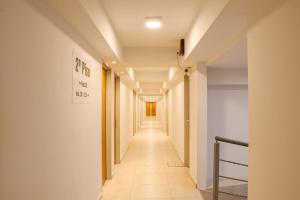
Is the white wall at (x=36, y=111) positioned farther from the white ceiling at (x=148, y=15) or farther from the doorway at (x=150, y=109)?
the doorway at (x=150, y=109)

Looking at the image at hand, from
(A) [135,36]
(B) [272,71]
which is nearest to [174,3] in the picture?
(A) [135,36]

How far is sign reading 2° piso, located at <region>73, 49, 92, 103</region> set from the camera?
7.25 feet

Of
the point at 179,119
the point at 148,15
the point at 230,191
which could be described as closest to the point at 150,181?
the point at 230,191

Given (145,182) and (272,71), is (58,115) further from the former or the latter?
(145,182)

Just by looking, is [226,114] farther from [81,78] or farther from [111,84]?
[81,78]

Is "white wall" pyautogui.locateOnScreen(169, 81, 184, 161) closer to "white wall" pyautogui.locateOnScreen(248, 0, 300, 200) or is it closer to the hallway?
the hallway

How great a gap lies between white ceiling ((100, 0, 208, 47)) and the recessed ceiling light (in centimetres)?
6

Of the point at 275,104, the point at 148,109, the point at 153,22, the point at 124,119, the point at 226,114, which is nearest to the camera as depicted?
the point at 275,104

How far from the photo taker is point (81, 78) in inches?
94.7

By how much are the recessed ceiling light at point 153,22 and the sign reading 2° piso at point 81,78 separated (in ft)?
2.92

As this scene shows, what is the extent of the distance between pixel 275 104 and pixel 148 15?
1.95m

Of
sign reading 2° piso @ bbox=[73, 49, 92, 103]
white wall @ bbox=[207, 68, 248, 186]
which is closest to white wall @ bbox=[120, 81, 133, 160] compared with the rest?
white wall @ bbox=[207, 68, 248, 186]

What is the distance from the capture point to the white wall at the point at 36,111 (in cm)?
116

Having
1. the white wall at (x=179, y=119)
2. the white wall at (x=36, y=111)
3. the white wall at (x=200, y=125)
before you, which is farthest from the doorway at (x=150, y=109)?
the white wall at (x=36, y=111)
